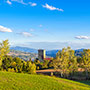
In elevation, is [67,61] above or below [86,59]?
below

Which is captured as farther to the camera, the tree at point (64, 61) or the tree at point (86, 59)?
the tree at point (86, 59)

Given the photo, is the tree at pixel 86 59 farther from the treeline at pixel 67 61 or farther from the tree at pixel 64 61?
the tree at pixel 64 61

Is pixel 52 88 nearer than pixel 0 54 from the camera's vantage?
Yes

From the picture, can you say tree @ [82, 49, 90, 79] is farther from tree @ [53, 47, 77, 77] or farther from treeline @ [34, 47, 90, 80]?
tree @ [53, 47, 77, 77]

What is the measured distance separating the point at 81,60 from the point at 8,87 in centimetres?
3565

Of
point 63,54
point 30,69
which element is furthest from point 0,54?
point 63,54

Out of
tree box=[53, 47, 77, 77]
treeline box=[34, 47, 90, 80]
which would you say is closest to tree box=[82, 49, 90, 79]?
treeline box=[34, 47, 90, 80]

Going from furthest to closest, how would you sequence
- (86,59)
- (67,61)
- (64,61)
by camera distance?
(86,59)
(67,61)
(64,61)

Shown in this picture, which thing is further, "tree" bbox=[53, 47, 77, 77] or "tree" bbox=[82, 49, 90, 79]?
"tree" bbox=[82, 49, 90, 79]

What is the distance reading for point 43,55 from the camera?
451ft

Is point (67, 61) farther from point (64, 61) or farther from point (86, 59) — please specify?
point (86, 59)

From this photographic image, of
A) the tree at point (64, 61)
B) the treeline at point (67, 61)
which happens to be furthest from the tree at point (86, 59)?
the tree at point (64, 61)

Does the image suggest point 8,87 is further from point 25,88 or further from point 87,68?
point 87,68

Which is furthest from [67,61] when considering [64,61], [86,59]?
[86,59]
